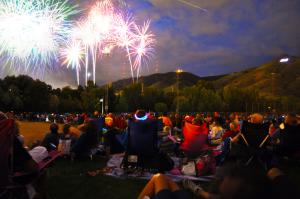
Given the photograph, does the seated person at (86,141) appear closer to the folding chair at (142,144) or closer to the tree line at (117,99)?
the folding chair at (142,144)

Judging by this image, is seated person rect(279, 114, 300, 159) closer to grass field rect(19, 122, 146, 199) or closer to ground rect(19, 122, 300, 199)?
ground rect(19, 122, 300, 199)

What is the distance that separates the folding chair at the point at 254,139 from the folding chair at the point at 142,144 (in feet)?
6.53

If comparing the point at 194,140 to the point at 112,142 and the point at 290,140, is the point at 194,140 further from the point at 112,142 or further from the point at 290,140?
the point at 112,142

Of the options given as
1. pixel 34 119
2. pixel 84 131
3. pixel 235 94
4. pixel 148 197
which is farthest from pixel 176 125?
pixel 235 94

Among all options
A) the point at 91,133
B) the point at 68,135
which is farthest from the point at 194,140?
the point at 68,135

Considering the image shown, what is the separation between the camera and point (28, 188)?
210 inches

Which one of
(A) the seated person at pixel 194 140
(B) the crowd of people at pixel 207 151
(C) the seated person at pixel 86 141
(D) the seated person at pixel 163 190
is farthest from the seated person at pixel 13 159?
(C) the seated person at pixel 86 141

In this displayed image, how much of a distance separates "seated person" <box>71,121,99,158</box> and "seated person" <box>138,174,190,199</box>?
7.10 m

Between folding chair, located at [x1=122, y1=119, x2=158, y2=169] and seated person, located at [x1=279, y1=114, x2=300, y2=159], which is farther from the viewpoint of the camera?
seated person, located at [x1=279, y1=114, x2=300, y2=159]

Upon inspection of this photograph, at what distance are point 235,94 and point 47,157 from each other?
125 metres

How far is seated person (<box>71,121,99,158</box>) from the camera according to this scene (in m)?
11.5

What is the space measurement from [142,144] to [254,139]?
2568 mm

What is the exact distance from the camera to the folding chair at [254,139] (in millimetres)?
8812

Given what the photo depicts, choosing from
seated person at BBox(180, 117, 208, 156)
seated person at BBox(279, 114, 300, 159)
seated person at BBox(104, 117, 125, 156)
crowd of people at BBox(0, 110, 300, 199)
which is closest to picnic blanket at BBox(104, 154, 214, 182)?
crowd of people at BBox(0, 110, 300, 199)
